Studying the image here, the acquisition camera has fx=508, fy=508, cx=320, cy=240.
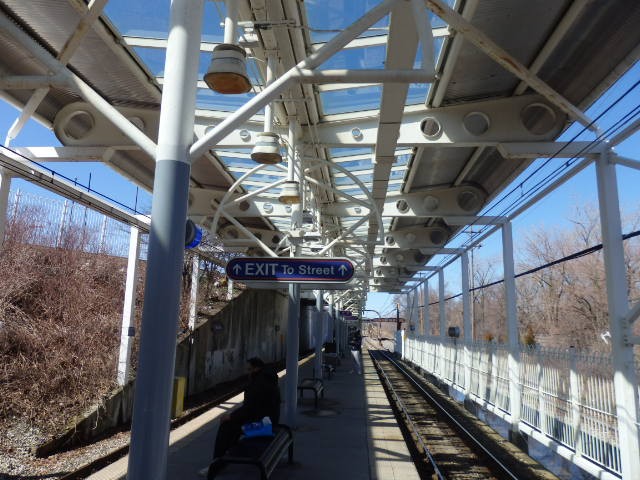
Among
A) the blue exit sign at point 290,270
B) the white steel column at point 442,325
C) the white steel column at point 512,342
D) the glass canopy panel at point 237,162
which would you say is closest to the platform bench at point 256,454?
the blue exit sign at point 290,270

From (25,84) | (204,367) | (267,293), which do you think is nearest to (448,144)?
(25,84)

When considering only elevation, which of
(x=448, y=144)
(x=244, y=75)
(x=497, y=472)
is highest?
(x=448, y=144)

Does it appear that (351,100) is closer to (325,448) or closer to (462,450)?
(325,448)

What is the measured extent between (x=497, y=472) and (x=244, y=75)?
32.6 ft

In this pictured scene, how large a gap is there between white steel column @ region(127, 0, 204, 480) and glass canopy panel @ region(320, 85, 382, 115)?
480 cm

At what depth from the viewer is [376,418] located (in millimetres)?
11359

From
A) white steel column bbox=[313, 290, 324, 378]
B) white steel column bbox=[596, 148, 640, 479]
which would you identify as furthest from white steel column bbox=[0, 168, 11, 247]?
white steel column bbox=[313, 290, 324, 378]

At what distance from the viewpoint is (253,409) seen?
618cm

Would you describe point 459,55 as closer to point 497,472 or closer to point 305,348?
point 497,472

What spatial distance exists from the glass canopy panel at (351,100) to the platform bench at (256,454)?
5.28 metres

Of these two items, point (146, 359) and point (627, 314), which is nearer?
point (146, 359)

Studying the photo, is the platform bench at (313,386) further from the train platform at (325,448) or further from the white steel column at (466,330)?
the white steel column at (466,330)

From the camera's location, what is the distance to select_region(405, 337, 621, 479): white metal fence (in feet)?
24.9

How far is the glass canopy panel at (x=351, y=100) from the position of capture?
A: 8250 millimetres
